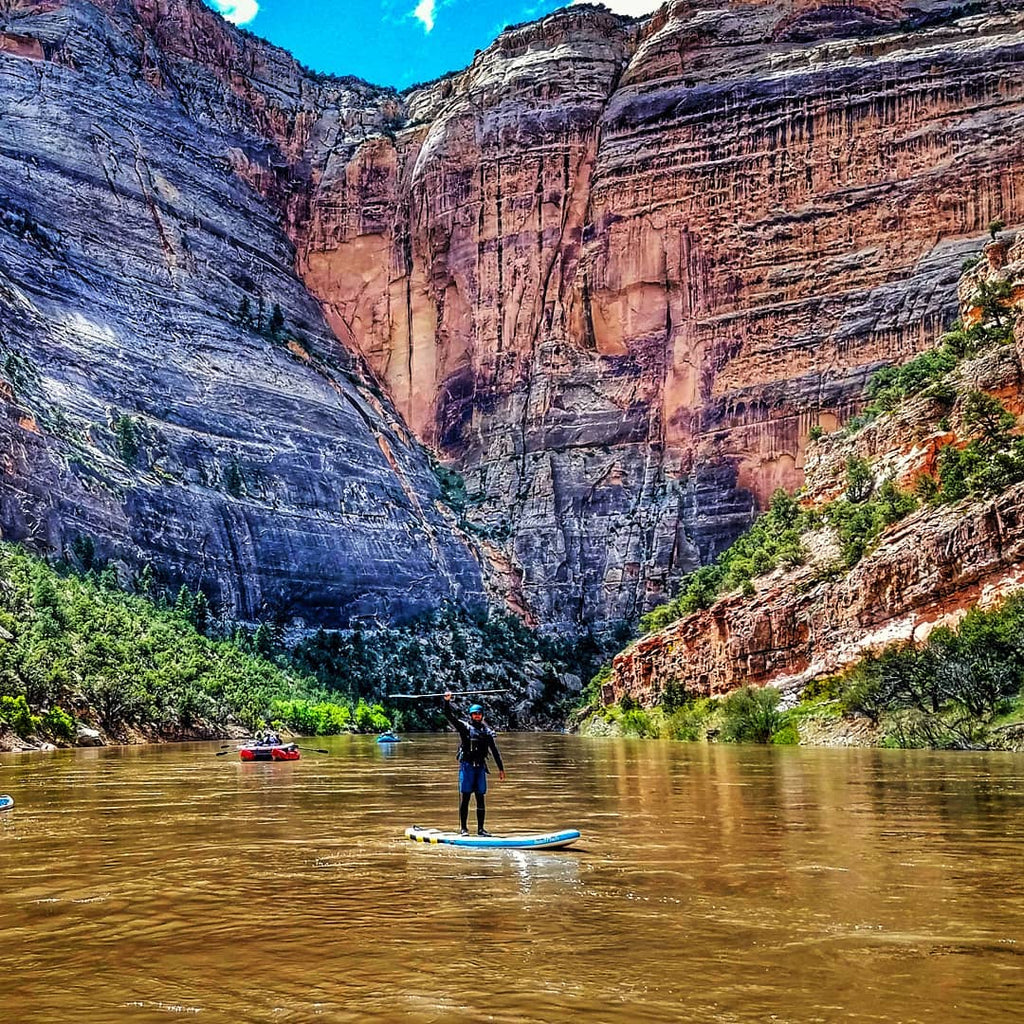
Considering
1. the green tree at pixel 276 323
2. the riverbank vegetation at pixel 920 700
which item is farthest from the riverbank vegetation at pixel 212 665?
the green tree at pixel 276 323

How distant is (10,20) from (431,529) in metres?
63.8

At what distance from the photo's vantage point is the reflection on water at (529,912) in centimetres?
684

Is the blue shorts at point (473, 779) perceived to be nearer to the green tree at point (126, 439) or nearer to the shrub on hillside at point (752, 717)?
the shrub on hillside at point (752, 717)

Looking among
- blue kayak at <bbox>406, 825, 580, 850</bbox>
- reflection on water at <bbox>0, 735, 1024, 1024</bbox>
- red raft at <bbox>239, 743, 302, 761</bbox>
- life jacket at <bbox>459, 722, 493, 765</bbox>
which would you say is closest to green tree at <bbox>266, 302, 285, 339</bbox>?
red raft at <bbox>239, 743, 302, 761</bbox>

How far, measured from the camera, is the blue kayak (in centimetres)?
1368

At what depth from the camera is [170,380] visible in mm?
84500

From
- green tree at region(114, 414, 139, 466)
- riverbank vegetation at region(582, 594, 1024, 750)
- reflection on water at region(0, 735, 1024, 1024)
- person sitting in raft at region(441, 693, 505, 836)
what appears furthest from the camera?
green tree at region(114, 414, 139, 466)

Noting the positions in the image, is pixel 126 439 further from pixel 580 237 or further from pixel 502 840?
pixel 502 840

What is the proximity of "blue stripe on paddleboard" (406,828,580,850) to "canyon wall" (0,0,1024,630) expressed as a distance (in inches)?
2668

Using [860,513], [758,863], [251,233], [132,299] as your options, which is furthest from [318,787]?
[251,233]

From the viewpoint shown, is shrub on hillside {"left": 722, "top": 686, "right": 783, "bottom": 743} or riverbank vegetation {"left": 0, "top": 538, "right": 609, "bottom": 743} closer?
shrub on hillside {"left": 722, "top": 686, "right": 783, "bottom": 743}

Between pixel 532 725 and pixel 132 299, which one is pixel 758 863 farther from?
pixel 132 299

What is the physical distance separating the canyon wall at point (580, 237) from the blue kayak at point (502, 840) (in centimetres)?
6774

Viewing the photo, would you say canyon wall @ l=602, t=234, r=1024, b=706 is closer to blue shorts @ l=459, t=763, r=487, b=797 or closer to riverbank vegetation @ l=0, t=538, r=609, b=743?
riverbank vegetation @ l=0, t=538, r=609, b=743
